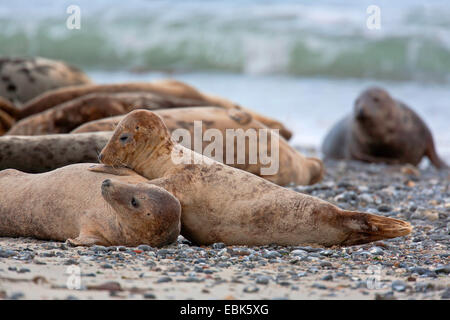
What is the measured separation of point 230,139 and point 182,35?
14.2 metres

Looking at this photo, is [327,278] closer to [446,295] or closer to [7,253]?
[446,295]

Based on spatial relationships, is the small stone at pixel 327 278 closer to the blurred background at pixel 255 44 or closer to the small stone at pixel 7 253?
the small stone at pixel 7 253

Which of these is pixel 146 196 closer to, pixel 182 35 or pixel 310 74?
pixel 310 74

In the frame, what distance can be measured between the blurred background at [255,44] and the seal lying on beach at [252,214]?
9.20 metres

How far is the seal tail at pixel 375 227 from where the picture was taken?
4410 millimetres

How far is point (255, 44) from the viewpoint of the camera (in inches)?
751

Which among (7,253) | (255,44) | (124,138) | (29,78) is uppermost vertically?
(124,138)

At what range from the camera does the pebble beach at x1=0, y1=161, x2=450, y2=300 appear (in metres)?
3.41

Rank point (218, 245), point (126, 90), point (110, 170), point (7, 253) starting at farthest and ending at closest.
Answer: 1. point (126, 90)
2. point (110, 170)
3. point (218, 245)
4. point (7, 253)

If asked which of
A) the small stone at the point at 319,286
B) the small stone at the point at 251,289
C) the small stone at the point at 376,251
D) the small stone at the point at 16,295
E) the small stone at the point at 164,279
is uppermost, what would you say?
the small stone at the point at 16,295

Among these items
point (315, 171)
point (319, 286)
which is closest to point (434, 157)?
point (315, 171)

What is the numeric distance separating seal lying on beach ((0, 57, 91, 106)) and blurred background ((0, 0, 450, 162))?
4099 millimetres

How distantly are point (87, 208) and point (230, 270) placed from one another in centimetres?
107

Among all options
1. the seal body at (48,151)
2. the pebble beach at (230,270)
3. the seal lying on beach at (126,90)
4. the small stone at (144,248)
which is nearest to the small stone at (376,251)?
the pebble beach at (230,270)
